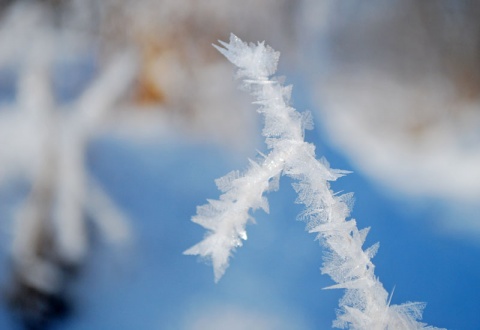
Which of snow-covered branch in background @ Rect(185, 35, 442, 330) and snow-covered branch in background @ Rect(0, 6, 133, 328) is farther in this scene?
snow-covered branch in background @ Rect(0, 6, 133, 328)

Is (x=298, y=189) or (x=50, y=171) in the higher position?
(x=50, y=171)

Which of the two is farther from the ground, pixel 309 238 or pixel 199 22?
pixel 199 22

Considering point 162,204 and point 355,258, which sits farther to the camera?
point 162,204

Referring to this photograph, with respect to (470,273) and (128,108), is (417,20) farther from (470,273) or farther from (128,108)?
(128,108)

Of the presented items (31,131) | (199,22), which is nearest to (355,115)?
(199,22)

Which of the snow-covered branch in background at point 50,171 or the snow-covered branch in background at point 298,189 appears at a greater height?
the snow-covered branch in background at point 50,171

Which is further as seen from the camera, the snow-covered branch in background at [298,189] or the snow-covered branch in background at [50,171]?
the snow-covered branch in background at [50,171]

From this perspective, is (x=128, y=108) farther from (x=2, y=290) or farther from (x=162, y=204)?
(x=2, y=290)

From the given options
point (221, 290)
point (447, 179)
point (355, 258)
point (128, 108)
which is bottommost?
point (355, 258)

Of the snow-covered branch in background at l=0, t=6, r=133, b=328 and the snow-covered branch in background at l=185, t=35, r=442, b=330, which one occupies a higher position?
the snow-covered branch in background at l=0, t=6, r=133, b=328

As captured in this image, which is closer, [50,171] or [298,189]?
[298,189]
